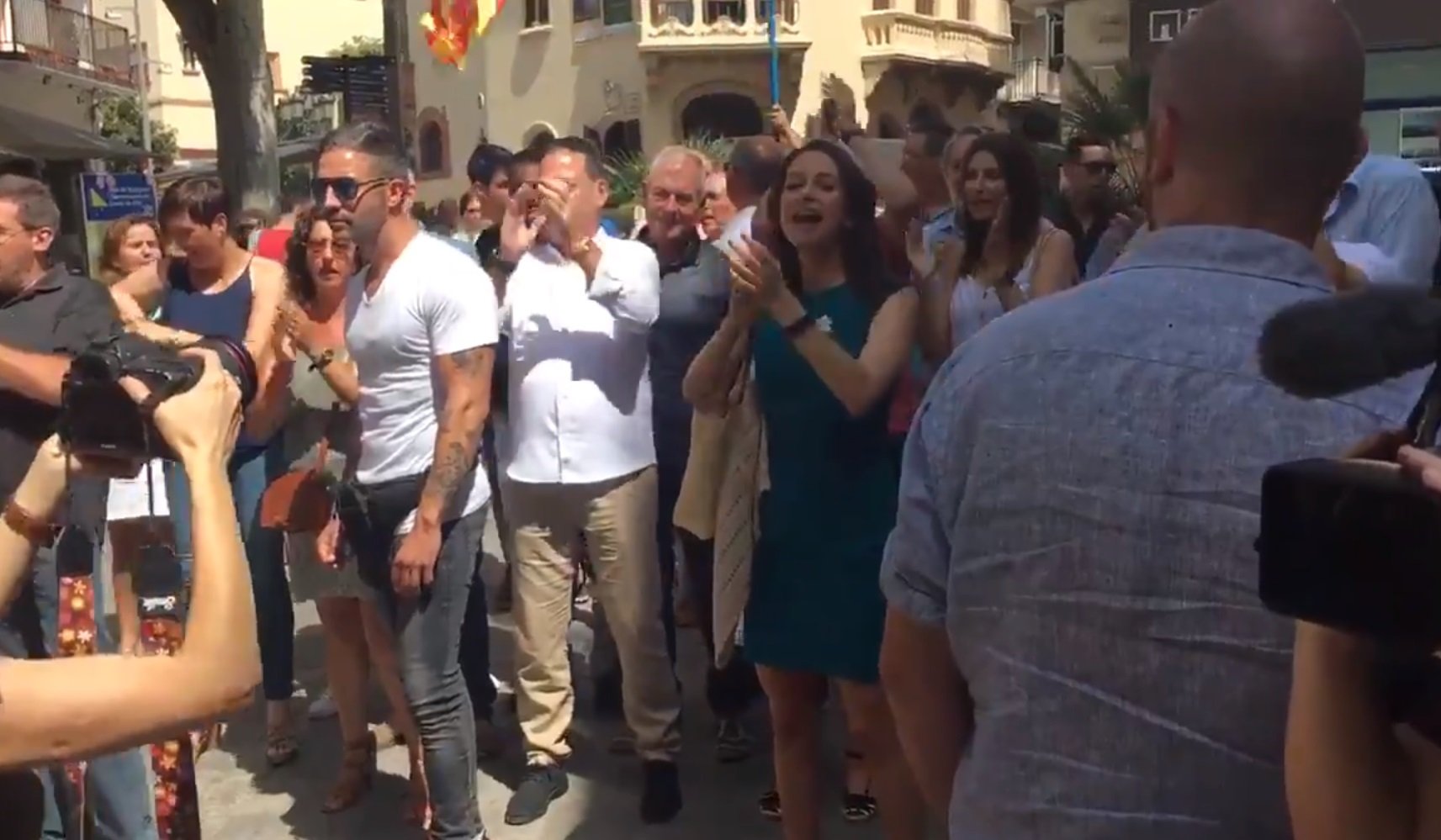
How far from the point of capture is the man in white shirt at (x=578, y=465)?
14.5ft

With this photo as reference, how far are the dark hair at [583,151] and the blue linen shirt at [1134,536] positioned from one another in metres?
2.99

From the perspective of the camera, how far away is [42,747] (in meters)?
1.61

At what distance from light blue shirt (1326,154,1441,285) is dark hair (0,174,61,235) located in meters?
3.25

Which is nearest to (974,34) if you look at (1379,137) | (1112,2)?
(1112,2)

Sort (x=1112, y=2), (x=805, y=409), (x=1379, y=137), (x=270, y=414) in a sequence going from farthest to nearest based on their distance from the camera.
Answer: (x=1112, y=2) → (x=1379, y=137) → (x=270, y=414) → (x=805, y=409)

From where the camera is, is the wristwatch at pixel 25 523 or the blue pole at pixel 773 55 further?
the blue pole at pixel 773 55

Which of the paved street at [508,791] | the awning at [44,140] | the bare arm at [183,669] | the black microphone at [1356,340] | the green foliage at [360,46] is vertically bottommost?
the paved street at [508,791]

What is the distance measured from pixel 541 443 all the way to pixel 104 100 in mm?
33820

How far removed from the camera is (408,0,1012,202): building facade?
31.5 meters

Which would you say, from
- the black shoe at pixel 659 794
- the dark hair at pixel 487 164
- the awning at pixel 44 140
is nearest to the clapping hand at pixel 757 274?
the black shoe at pixel 659 794

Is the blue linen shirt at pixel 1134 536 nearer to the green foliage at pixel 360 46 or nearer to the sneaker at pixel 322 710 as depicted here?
the sneaker at pixel 322 710

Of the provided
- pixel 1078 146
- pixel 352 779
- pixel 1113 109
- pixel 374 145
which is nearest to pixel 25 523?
pixel 374 145

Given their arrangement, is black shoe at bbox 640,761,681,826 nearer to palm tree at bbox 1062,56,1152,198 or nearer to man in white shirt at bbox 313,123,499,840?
man in white shirt at bbox 313,123,499,840

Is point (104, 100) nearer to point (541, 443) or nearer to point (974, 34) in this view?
point (974, 34)
